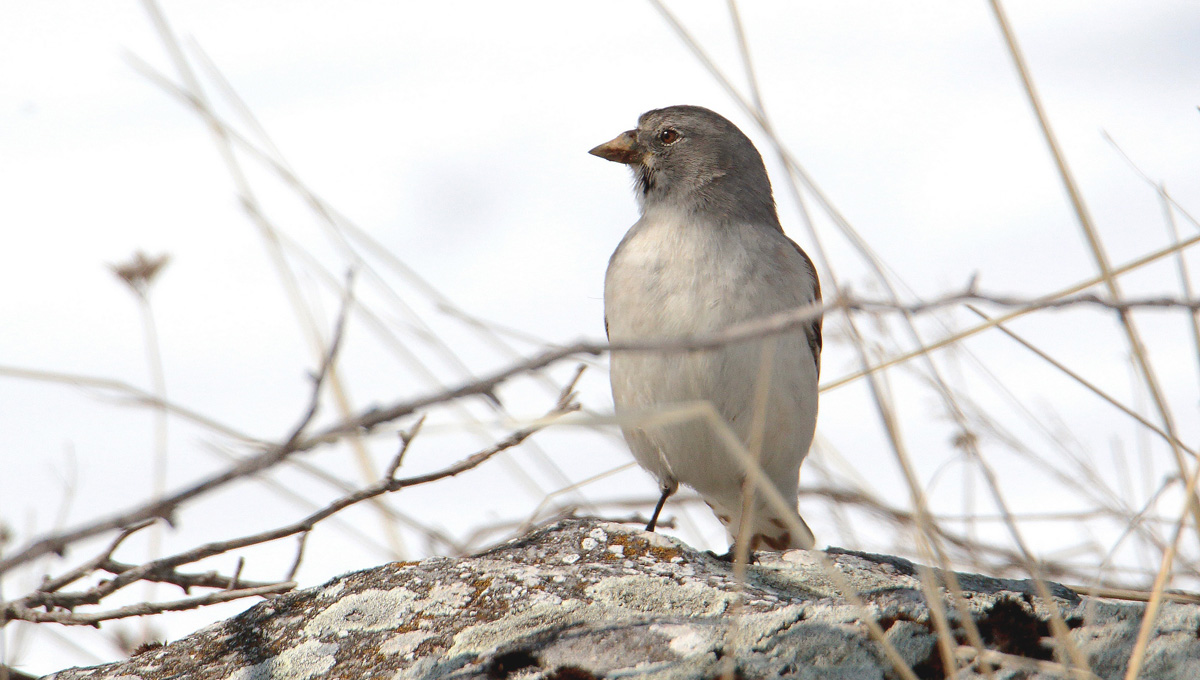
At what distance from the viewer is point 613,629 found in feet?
5.87

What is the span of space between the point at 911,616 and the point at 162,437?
6.27 feet

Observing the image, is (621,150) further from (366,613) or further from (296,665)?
(296,665)

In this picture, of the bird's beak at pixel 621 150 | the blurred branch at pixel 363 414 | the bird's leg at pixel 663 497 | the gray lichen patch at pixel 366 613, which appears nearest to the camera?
the blurred branch at pixel 363 414

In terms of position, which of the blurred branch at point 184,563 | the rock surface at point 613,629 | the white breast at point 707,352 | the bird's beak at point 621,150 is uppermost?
the bird's beak at point 621,150

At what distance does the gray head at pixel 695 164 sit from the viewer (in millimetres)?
3529

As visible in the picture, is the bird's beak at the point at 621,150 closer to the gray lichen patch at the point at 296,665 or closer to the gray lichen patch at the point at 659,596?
the gray lichen patch at the point at 659,596

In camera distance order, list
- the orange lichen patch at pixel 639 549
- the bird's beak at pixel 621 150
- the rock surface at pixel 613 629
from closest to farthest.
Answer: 1. the rock surface at pixel 613 629
2. the orange lichen patch at pixel 639 549
3. the bird's beak at pixel 621 150

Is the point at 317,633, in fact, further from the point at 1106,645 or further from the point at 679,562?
the point at 1106,645

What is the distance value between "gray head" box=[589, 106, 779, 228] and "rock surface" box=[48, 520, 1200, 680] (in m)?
1.69

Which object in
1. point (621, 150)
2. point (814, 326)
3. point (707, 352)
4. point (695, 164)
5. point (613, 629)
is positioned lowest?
point (613, 629)

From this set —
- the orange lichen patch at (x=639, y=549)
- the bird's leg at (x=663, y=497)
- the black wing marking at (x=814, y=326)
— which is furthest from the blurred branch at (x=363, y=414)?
the black wing marking at (x=814, y=326)

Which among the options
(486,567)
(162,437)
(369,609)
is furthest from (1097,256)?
(162,437)

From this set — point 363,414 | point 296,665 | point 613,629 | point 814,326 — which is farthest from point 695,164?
point 363,414

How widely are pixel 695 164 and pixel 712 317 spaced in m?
0.85
